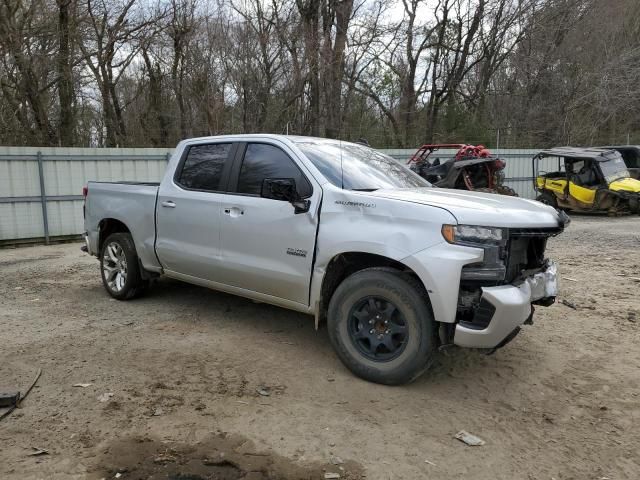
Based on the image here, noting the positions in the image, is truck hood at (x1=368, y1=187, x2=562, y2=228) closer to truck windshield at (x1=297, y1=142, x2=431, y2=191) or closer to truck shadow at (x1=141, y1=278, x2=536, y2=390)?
truck windshield at (x1=297, y1=142, x2=431, y2=191)

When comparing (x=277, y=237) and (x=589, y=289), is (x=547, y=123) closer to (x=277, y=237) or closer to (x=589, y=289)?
(x=589, y=289)

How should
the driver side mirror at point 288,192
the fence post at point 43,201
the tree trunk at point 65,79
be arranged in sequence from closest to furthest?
the driver side mirror at point 288,192, the fence post at point 43,201, the tree trunk at point 65,79

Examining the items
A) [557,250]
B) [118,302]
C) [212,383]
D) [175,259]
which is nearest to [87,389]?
[212,383]

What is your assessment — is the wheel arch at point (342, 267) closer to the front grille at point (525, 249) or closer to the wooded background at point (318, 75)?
the front grille at point (525, 249)

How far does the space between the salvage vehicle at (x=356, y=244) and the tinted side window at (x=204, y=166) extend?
0.05 feet

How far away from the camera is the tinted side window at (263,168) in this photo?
446 cm

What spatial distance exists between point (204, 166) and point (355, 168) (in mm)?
1604

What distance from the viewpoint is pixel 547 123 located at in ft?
76.4

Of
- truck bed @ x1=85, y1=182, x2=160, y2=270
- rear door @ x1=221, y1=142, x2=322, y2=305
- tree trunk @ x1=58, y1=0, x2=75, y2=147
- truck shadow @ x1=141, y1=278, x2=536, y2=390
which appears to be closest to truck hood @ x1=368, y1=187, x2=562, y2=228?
rear door @ x1=221, y1=142, x2=322, y2=305

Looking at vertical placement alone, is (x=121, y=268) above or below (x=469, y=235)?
below

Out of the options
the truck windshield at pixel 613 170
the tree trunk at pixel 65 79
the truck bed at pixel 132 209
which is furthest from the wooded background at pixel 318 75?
the truck bed at pixel 132 209

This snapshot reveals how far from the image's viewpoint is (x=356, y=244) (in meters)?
3.88

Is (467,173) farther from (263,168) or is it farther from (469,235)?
(469,235)

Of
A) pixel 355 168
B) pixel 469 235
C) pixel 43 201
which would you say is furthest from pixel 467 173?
pixel 469 235
